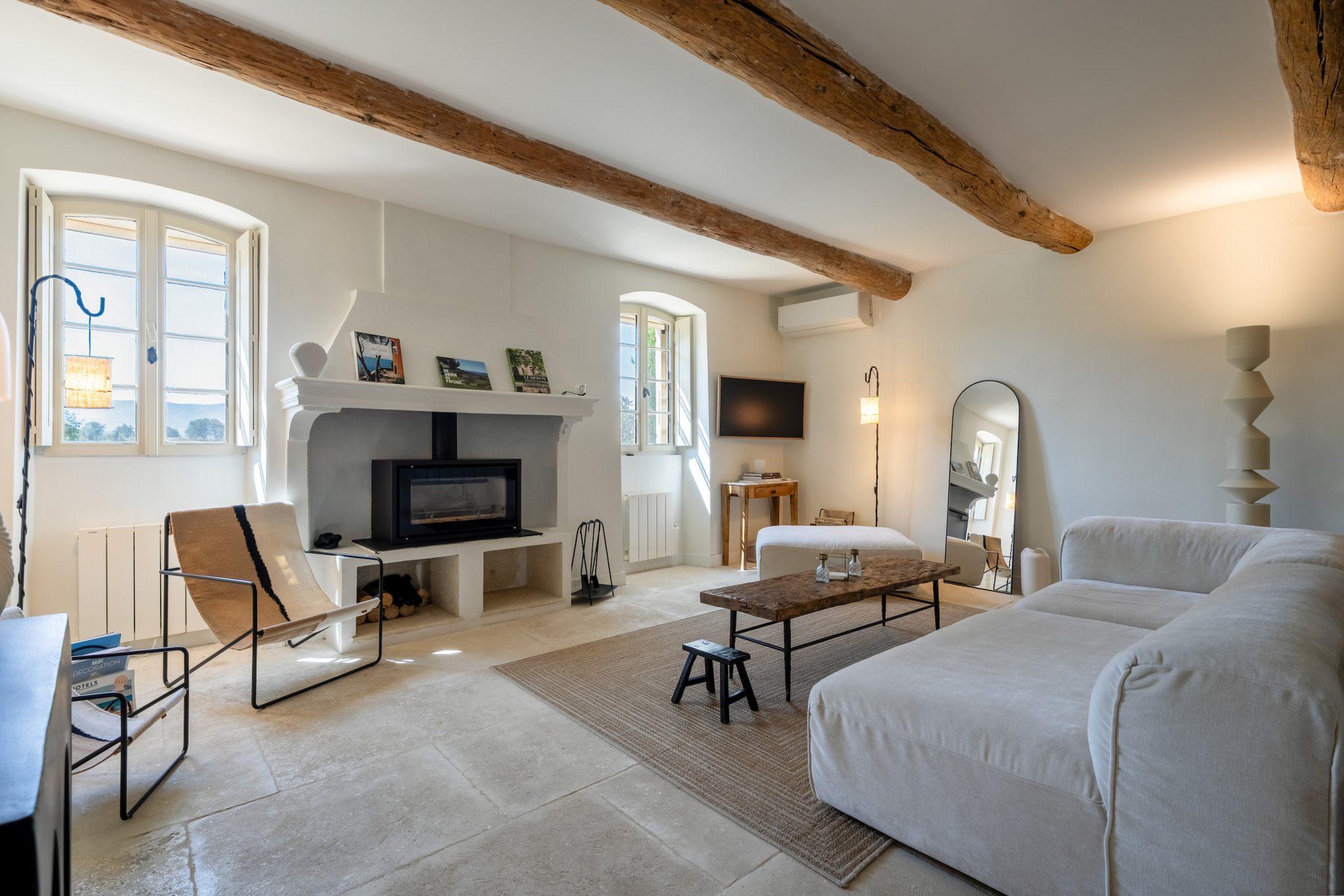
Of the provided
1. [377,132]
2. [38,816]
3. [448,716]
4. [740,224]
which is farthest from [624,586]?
[38,816]

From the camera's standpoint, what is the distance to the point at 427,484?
3.96 meters

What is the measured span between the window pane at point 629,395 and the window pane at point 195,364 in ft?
9.28

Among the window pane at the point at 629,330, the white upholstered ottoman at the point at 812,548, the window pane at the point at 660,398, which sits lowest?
the white upholstered ottoman at the point at 812,548

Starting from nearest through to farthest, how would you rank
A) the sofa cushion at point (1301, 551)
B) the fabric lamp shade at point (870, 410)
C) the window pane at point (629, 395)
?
the sofa cushion at point (1301, 551)
the fabric lamp shade at point (870, 410)
the window pane at point (629, 395)

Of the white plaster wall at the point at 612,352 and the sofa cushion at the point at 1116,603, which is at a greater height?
the white plaster wall at the point at 612,352

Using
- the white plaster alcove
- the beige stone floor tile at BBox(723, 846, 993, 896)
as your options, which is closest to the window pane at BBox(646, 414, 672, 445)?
the white plaster alcove

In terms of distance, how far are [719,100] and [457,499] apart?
2.71m

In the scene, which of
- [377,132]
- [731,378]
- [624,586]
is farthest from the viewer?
[731,378]

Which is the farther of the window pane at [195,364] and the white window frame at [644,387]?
the white window frame at [644,387]

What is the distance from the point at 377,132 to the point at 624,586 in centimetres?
340

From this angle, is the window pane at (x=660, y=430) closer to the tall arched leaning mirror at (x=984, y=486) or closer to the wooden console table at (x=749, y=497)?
the wooden console table at (x=749, y=497)

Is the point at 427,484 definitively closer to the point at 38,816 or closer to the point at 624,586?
the point at 624,586

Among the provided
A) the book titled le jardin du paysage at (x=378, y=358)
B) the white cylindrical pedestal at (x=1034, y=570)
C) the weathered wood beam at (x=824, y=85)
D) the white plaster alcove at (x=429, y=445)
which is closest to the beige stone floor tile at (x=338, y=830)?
the white plaster alcove at (x=429, y=445)

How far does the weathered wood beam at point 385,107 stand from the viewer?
2250 mm
